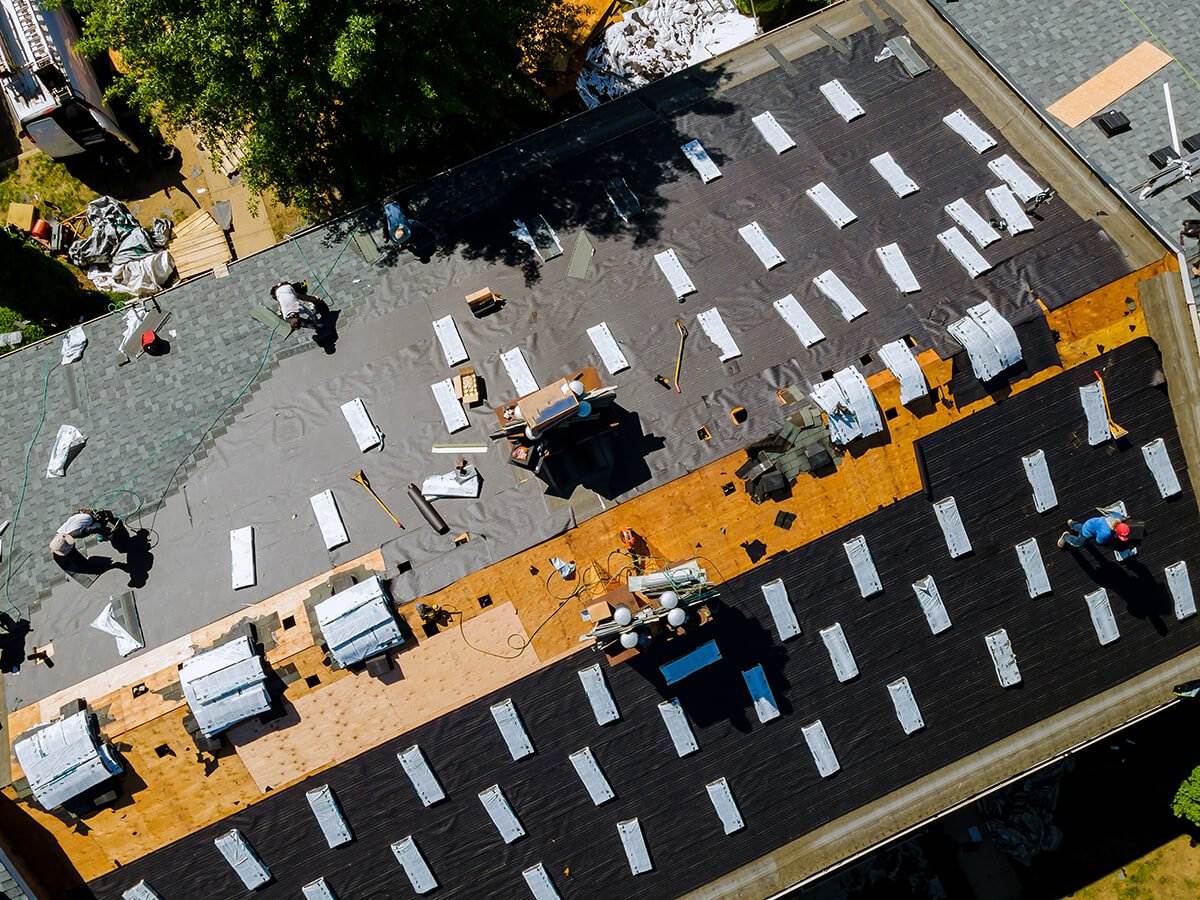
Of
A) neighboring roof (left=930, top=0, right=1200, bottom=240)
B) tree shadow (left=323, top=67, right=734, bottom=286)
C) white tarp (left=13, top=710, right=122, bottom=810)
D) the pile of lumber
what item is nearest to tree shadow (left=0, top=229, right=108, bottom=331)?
the pile of lumber

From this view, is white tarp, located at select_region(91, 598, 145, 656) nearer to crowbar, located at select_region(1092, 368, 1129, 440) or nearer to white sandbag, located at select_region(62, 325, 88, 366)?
white sandbag, located at select_region(62, 325, 88, 366)

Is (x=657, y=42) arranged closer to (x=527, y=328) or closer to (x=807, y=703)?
(x=527, y=328)

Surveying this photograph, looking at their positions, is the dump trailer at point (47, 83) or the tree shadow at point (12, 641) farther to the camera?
the dump trailer at point (47, 83)

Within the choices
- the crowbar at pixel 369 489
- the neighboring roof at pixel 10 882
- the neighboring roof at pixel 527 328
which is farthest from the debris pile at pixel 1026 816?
the neighboring roof at pixel 10 882

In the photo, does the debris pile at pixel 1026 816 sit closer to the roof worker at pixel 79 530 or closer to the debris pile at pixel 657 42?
the debris pile at pixel 657 42

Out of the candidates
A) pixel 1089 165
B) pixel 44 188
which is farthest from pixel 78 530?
pixel 1089 165

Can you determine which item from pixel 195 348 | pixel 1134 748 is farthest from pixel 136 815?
pixel 1134 748

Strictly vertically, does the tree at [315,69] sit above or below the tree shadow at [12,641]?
above
